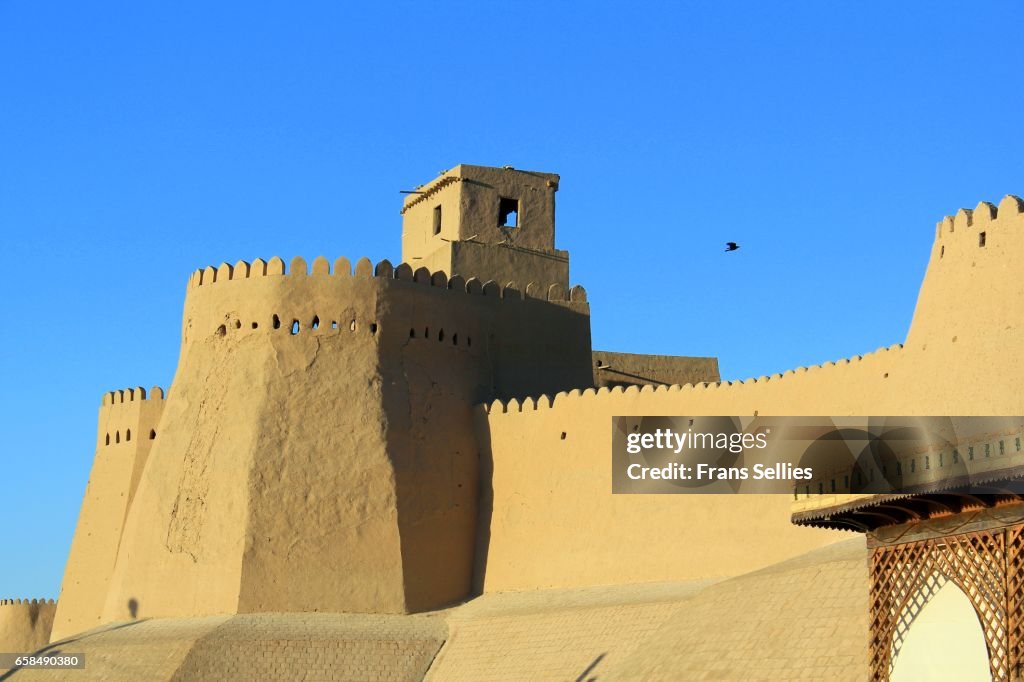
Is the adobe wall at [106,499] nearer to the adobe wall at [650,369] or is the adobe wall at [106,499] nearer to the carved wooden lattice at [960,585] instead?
the adobe wall at [650,369]

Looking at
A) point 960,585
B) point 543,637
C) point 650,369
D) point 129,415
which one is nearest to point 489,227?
point 650,369

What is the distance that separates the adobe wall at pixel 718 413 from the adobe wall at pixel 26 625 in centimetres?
1160

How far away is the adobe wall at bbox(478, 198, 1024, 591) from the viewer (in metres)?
19.3

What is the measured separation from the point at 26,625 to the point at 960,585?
24178mm

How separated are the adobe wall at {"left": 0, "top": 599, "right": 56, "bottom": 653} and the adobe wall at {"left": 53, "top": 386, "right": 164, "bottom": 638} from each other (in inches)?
126

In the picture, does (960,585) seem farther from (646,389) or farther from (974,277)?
(646,389)

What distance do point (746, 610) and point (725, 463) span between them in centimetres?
364

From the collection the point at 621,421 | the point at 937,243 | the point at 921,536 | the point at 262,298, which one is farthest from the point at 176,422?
the point at 921,536

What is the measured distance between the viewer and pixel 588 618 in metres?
23.4

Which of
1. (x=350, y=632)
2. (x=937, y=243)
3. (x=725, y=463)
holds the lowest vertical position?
(x=350, y=632)

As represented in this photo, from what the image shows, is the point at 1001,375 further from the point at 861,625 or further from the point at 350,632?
the point at 350,632

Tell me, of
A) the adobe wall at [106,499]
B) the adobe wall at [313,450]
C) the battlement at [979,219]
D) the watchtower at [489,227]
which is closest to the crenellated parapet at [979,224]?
the battlement at [979,219]

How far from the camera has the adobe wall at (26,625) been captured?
3384 cm

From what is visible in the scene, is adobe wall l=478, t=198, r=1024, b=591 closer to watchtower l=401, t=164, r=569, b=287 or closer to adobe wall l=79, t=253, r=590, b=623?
adobe wall l=79, t=253, r=590, b=623
